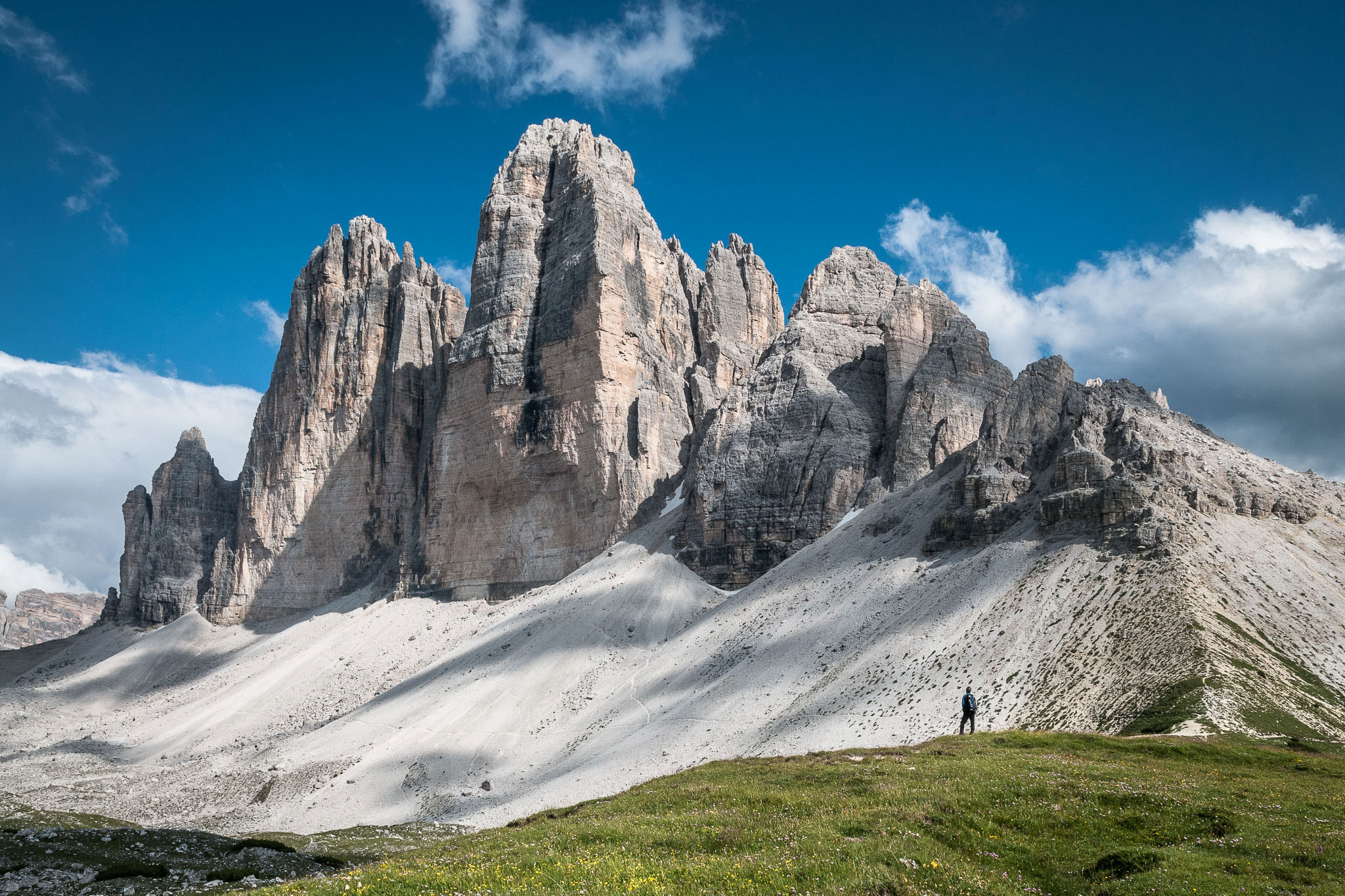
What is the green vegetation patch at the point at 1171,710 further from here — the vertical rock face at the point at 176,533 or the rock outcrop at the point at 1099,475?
the vertical rock face at the point at 176,533

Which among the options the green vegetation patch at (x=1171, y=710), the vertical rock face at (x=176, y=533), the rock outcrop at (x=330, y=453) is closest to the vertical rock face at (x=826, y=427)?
the rock outcrop at (x=330, y=453)

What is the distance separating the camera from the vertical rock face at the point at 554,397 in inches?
3531

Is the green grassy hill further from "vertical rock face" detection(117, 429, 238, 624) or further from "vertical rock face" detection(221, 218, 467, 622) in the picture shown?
"vertical rock face" detection(117, 429, 238, 624)

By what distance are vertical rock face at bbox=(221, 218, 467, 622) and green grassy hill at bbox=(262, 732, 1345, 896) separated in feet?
296

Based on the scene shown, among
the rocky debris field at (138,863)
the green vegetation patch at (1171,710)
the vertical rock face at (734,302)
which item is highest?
the vertical rock face at (734,302)

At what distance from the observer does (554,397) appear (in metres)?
91.7

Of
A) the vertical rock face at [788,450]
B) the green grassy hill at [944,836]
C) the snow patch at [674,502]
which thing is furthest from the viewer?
the snow patch at [674,502]

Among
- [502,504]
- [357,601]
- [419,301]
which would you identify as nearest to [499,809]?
[502,504]

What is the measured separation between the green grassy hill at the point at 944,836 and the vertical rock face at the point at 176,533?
111 meters

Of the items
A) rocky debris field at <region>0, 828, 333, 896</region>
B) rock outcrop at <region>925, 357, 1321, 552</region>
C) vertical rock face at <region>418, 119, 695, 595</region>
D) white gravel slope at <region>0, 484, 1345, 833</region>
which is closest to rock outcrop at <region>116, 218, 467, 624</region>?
vertical rock face at <region>418, 119, 695, 595</region>

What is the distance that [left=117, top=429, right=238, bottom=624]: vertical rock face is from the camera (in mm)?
Answer: 120062

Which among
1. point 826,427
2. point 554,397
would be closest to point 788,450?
point 826,427

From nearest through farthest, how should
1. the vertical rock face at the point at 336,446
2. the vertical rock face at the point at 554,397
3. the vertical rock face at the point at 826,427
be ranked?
the vertical rock face at the point at 826,427
the vertical rock face at the point at 554,397
the vertical rock face at the point at 336,446

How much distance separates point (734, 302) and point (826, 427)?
134ft
